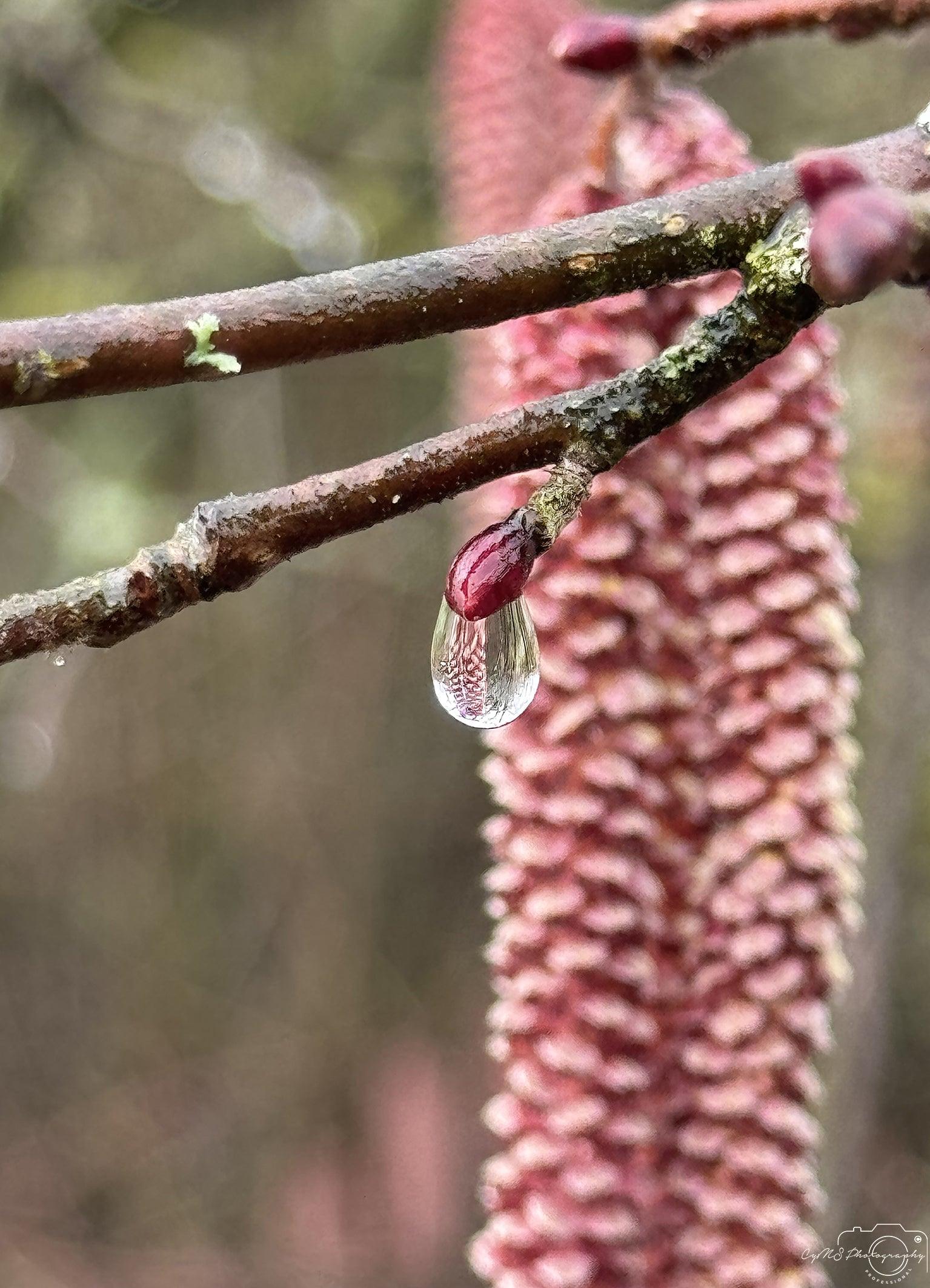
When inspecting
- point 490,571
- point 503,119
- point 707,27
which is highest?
point 503,119

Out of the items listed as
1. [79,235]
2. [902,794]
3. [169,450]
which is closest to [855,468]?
[902,794]

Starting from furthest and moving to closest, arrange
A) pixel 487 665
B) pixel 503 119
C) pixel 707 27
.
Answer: pixel 503 119, pixel 707 27, pixel 487 665

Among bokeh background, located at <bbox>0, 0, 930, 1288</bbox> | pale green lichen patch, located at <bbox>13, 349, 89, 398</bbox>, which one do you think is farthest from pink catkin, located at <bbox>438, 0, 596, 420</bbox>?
pale green lichen patch, located at <bbox>13, 349, 89, 398</bbox>

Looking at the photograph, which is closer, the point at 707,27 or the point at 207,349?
the point at 207,349

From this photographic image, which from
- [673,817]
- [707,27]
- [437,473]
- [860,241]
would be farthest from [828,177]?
[673,817]

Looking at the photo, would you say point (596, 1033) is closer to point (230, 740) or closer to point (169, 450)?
point (169, 450)

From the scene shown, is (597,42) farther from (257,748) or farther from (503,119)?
(257,748)

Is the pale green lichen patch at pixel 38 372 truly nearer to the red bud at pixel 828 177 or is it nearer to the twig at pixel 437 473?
the twig at pixel 437 473
